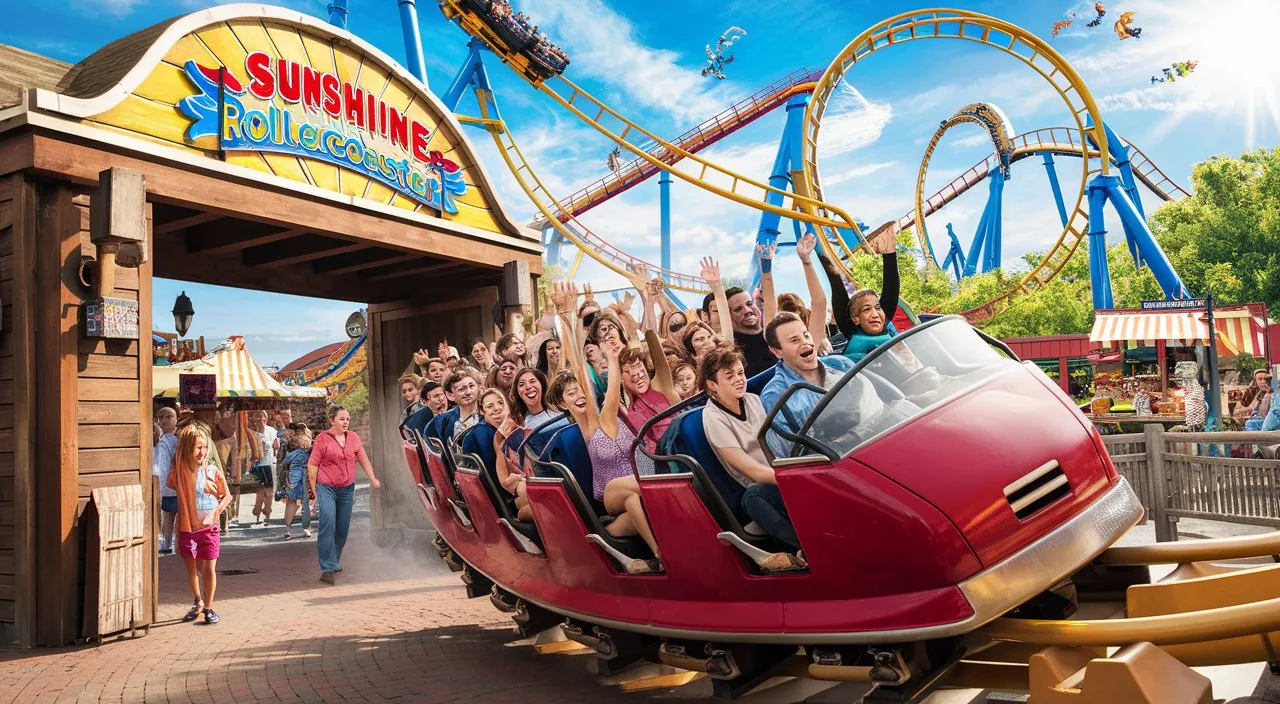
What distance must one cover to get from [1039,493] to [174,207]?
687cm

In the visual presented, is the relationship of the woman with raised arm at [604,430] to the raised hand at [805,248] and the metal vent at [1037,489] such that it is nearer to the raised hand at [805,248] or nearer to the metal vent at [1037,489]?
the raised hand at [805,248]

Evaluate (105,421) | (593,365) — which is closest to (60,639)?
(105,421)

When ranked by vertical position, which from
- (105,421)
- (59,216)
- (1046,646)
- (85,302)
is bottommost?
(1046,646)

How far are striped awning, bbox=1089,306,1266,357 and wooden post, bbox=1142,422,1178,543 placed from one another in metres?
13.3

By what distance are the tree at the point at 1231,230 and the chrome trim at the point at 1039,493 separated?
1514 inches

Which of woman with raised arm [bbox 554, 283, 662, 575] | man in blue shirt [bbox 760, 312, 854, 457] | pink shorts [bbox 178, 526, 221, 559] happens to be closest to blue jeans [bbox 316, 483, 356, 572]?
pink shorts [bbox 178, 526, 221, 559]

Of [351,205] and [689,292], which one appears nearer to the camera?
[351,205]

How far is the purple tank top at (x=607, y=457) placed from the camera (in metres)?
4.09

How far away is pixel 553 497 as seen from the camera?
3852 millimetres

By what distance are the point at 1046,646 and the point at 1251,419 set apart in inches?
324

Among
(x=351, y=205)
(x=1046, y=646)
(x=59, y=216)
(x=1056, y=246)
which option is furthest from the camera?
(x=1056, y=246)

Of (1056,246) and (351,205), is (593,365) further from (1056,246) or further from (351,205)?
(1056,246)

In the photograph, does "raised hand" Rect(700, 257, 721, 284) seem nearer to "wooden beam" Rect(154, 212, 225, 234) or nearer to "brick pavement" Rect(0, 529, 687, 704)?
"brick pavement" Rect(0, 529, 687, 704)

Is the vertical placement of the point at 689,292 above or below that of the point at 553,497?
above
